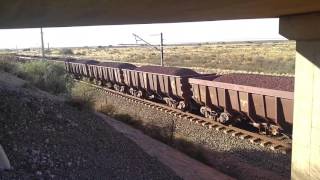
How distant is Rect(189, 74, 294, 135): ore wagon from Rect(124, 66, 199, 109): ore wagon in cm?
76

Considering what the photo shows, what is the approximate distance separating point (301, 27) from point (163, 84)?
1750cm

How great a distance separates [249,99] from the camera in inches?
707

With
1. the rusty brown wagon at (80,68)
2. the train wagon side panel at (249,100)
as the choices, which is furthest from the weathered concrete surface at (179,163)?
the rusty brown wagon at (80,68)

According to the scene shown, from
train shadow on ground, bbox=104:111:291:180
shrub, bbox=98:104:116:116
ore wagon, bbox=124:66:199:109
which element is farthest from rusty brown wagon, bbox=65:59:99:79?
train shadow on ground, bbox=104:111:291:180

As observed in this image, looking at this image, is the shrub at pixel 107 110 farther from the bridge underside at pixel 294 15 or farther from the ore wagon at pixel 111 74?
the bridge underside at pixel 294 15

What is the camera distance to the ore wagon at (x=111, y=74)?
3466cm

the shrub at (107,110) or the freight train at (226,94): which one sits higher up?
the freight train at (226,94)

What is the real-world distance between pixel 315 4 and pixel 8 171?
20.0 feet

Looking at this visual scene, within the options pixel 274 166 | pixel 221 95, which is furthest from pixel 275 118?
pixel 221 95

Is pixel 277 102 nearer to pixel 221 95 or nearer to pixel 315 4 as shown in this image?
pixel 221 95

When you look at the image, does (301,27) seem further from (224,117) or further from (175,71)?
(175,71)

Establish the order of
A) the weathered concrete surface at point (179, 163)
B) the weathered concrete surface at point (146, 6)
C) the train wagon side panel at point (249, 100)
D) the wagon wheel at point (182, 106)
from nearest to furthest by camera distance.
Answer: the weathered concrete surface at point (146, 6) < the weathered concrete surface at point (179, 163) < the train wagon side panel at point (249, 100) < the wagon wheel at point (182, 106)

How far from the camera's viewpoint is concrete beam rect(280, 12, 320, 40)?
863 cm

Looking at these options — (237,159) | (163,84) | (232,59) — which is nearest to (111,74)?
(163,84)
